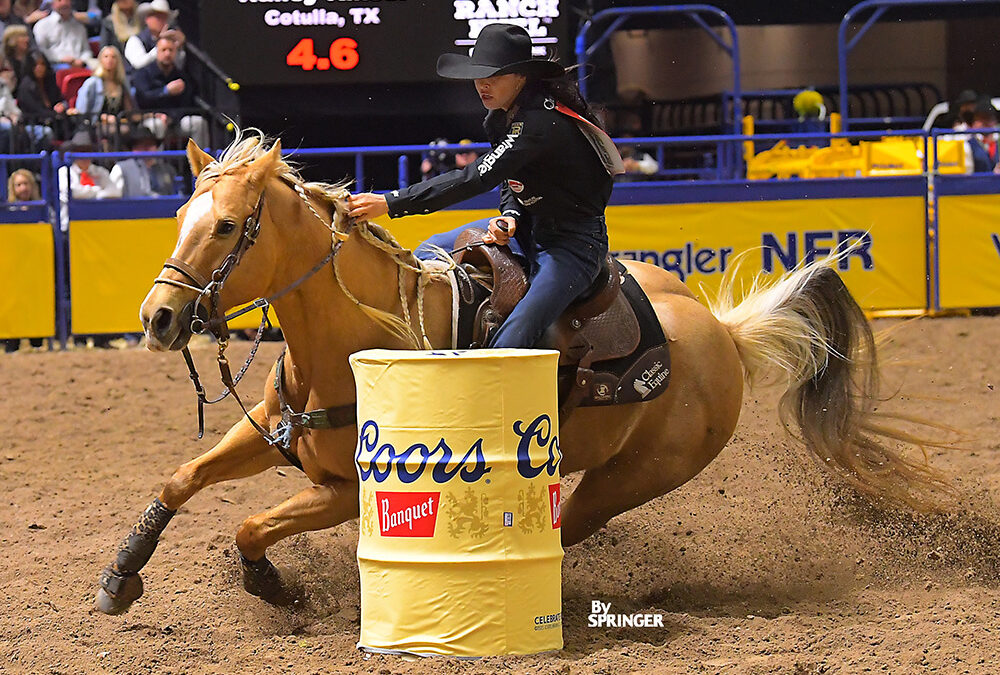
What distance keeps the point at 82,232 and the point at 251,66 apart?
2.18 meters

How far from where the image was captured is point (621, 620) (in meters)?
4.44

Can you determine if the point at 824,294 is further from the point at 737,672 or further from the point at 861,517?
the point at 737,672

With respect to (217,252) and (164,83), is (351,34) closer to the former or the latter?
(164,83)

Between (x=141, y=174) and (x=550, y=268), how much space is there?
22.4 ft

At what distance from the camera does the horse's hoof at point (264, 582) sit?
4523mm

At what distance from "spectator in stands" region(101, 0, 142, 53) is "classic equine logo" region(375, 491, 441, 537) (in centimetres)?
949

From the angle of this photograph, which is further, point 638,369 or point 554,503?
point 638,369

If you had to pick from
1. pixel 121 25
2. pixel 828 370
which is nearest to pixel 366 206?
pixel 828 370

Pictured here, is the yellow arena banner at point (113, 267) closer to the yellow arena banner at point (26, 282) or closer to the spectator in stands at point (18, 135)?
the yellow arena banner at point (26, 282)

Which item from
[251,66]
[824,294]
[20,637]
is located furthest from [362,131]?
[20,637]

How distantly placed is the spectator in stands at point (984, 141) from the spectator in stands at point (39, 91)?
7782mm

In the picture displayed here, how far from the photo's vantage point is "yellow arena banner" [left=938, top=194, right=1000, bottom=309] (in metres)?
10.3

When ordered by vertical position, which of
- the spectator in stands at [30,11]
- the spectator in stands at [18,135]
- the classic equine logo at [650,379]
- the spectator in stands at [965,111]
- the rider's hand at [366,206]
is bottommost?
the classic equine logo at [650,379]

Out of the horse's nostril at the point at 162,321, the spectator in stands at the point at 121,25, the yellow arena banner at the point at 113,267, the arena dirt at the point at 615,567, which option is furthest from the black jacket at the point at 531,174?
the spectator in stands at the point at 121,25
